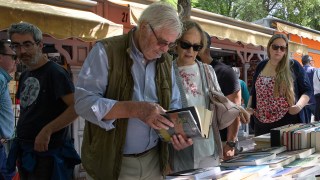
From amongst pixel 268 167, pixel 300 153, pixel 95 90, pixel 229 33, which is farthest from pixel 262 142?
pixel 229 33

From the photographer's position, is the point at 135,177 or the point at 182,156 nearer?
the point at 135,177

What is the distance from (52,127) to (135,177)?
719 millimetres

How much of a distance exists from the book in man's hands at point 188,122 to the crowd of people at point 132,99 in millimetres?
43

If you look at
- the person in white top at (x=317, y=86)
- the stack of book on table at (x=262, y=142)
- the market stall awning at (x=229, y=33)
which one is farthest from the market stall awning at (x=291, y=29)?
the stack of book on table at (x=262, y=142)

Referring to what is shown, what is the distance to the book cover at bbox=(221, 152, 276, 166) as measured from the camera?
221cm

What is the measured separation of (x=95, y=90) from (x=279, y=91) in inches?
82.4

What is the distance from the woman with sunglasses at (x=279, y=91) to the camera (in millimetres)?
3607

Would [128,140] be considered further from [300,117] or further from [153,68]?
[300,117]

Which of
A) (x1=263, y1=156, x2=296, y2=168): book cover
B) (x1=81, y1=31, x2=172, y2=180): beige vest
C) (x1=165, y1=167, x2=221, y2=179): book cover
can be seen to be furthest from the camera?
(x1=263, y1=156, x2=296, y2=168): book cover

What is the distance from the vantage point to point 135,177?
2240 mm

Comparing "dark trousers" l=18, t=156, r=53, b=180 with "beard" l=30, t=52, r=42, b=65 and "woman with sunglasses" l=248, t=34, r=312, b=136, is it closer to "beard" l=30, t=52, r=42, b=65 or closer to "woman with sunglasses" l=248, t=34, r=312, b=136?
"beard" l=30, t=52, r=42, b=65

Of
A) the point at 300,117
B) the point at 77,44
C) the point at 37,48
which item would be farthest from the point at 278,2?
the point at 37,48

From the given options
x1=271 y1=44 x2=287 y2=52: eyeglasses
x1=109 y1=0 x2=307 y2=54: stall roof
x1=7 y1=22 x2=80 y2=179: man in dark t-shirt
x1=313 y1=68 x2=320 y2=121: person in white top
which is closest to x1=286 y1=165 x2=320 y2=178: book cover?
x1=7 y1=22 x2=80 y2=179: man in dark t-shirt

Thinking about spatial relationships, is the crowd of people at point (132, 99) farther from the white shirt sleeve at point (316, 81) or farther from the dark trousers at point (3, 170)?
the white shirt sleeve at point (316, 81)
